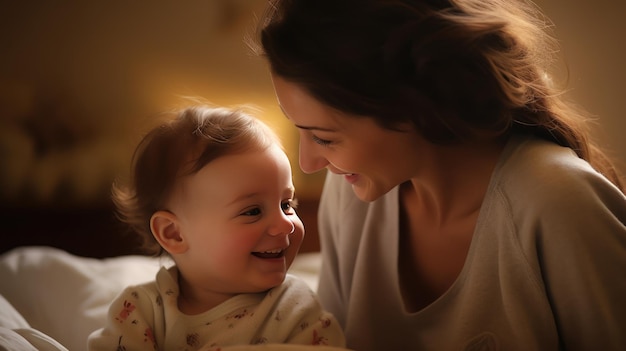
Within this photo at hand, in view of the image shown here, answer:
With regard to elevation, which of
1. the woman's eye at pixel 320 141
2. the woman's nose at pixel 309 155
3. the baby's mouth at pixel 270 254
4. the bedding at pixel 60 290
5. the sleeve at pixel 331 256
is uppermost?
the woman's eye at pixel 320 141

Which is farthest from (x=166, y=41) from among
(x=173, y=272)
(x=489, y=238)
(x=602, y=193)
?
(x=602, y=193)

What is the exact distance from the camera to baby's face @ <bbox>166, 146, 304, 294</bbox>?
1226 mm

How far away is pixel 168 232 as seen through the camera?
131 centimetres

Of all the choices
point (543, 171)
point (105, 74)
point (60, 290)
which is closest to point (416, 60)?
point (543, 171)

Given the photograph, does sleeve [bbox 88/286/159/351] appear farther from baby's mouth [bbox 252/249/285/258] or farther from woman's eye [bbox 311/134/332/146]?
woman's eye [bbox 311/134/332/146]

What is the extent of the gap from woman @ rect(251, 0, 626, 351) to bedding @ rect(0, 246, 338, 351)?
63 centimetres

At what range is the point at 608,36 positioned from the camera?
8.79 ft

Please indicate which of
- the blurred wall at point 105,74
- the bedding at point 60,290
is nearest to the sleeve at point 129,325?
the bedding at point 60,290

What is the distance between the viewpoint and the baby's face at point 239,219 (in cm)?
123

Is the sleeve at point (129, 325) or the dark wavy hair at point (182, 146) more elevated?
the dark wavy hair at point (182, 146)

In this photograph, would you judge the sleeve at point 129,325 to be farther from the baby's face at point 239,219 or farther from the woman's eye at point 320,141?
the woman's eye at point 320,141

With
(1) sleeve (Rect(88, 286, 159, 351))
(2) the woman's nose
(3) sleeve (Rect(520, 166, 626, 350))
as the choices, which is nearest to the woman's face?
(2) the woman's nose

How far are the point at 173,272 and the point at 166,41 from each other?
1.34 metres

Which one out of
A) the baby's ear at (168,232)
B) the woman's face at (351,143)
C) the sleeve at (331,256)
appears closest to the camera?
the woman's face at (351,143)
